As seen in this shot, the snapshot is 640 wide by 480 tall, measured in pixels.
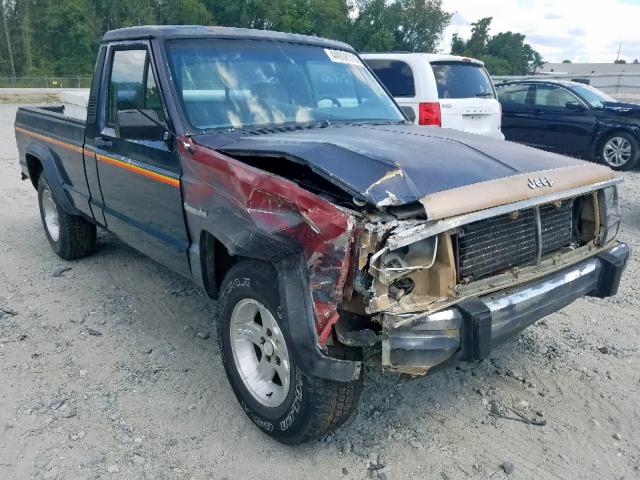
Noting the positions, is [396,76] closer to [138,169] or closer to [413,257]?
[138,169]

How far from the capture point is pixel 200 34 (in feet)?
12.5

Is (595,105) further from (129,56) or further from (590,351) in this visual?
(129,56)

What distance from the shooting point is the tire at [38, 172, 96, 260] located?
5453 millimetres

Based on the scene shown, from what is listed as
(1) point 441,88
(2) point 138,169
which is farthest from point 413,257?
(1) point 441,88

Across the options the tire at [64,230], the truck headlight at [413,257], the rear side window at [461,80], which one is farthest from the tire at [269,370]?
the rear side window at [461,80]

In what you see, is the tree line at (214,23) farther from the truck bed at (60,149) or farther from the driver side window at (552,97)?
the truck bed at (60,149)

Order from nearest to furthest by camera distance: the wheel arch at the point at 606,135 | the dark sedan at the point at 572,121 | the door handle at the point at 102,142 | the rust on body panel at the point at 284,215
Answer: the rust on body panel at the point at 284,215 → the door handle at the point at 102,142 → the wheel arch at the point at 606,135 → the dark sedan at the point at 572,121

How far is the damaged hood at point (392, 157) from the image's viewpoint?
2516mm

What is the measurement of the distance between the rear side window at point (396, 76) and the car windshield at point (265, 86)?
394cm

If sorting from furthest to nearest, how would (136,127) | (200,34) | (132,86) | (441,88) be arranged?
(441,88)
(132,86)
(200,34)
(136,127)

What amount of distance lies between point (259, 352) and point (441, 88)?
20.2 ft

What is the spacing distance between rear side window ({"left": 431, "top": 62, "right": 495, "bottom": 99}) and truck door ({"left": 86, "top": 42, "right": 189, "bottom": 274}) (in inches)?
201

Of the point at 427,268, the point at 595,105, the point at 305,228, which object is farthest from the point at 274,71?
the point at 595,105

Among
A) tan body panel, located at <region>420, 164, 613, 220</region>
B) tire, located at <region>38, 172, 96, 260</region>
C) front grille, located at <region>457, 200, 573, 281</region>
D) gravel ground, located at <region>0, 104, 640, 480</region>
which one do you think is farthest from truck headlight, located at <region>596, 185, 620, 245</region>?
tire, located at <region>38, 172, 96, 260</region>
